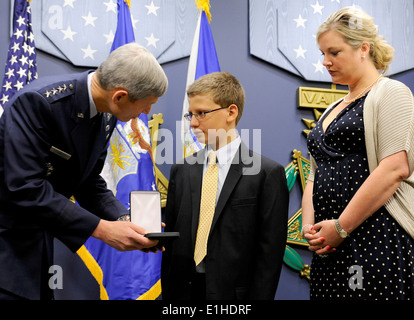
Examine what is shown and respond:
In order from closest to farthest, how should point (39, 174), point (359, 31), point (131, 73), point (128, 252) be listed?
point (39, 174) < point (131, 73) < point (359, 31) < point (128, 252)

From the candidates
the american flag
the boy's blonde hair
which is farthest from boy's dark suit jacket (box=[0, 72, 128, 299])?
the american flag

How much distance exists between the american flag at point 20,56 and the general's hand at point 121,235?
1.59 meters

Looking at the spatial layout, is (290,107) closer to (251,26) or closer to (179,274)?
(251,26)

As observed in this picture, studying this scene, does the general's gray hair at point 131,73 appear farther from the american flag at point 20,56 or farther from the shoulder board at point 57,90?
the american flag at point 20,56

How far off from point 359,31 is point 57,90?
4.15ft

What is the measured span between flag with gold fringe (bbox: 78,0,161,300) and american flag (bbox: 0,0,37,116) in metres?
0.62

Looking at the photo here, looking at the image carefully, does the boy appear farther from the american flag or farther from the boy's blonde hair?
the american flag

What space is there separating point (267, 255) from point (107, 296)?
1353 millimetres

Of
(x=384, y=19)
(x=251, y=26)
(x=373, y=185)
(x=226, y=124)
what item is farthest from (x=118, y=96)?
(x=384, y=19)

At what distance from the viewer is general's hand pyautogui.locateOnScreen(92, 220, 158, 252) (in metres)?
1.77

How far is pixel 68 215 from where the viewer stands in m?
1.71

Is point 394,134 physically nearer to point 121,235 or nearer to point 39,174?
point 121,235

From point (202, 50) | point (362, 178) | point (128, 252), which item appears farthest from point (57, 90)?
point (202, 50)

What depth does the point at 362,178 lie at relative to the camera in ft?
6.21
